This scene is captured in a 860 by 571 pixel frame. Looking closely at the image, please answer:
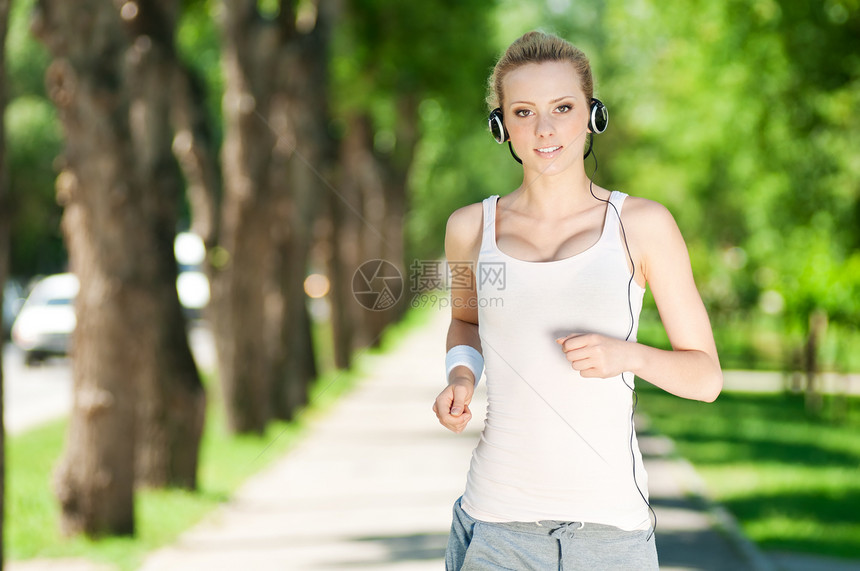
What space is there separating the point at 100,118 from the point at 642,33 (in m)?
15.7

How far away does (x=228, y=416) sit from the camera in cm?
1379

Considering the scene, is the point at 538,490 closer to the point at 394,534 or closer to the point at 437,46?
the point at 394,534

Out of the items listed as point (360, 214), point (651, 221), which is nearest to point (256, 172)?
point (651, 221)

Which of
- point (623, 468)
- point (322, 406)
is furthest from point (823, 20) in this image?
point (623, 468)

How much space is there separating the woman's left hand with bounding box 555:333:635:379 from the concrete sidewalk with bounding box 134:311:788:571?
122 centimetres

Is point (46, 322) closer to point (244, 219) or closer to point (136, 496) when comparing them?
point (244, 219)

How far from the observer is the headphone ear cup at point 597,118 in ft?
9.08

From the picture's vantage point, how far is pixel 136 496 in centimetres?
921

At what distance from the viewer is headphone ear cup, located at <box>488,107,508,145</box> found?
283cm

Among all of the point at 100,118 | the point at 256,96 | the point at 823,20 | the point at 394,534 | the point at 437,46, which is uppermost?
the point at 437,46

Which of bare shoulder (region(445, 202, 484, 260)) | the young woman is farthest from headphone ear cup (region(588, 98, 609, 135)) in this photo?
bare shoulder (region(445, 202, 484, 260))

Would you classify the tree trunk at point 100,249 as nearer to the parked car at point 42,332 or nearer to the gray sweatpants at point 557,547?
the gray sweatpants at point 557,547

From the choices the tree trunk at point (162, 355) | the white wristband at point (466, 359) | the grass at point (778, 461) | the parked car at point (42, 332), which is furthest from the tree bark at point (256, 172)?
the parked car at point (42, 332)

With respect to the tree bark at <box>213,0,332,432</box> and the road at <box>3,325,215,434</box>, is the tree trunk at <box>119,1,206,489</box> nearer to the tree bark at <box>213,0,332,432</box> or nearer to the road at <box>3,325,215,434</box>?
the road at <box>3,325,215,434</box>
